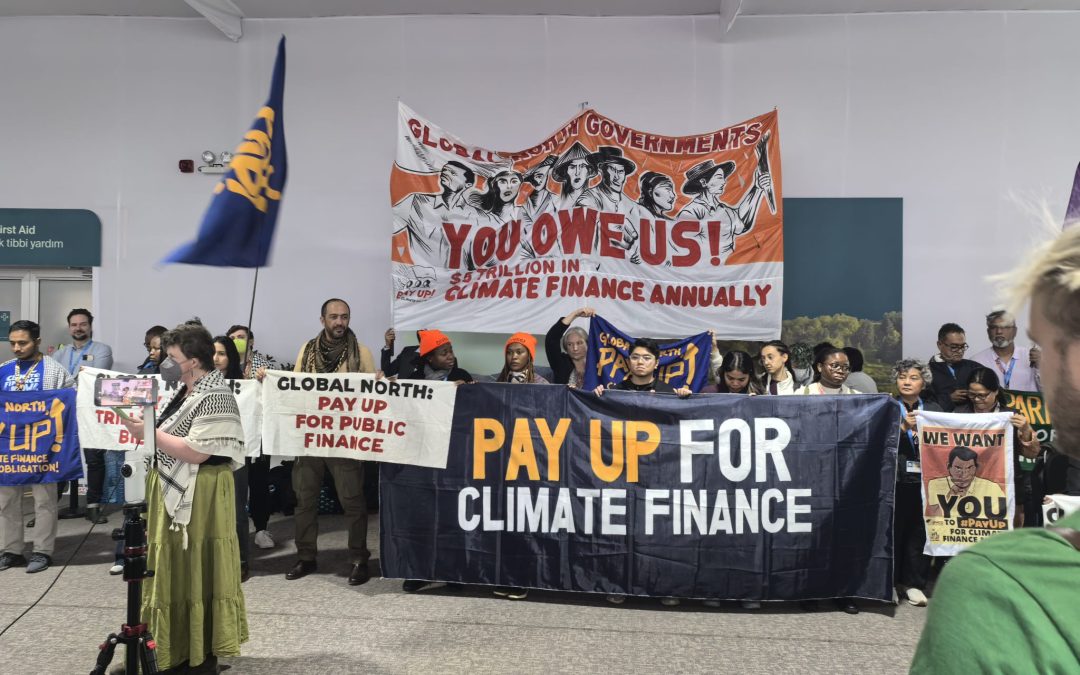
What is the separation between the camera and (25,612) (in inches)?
173

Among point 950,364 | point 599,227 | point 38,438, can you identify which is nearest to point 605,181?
point 599,227

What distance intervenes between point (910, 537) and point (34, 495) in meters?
6.22

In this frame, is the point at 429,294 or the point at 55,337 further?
the point at 55,337

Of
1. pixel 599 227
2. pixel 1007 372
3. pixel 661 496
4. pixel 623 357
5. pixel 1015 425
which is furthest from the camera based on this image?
pixel 599 227

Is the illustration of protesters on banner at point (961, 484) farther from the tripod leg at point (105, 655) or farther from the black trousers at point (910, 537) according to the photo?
the tripod leg at point (105, 655)

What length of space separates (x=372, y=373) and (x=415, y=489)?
837 mm

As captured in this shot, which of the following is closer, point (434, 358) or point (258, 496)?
point (434, 358)

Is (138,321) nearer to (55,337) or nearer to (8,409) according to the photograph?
(55,337)

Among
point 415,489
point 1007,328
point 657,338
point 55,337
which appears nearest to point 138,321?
point 55,337

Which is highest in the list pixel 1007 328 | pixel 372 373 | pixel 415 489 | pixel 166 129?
pixel 166 129

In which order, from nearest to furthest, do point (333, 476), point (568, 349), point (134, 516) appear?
point (134, 516), point (333, 476), point (568, 349)

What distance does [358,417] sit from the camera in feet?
16.1

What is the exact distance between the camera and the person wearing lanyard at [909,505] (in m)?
4.82

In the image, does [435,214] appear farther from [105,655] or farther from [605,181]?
[105,655]
